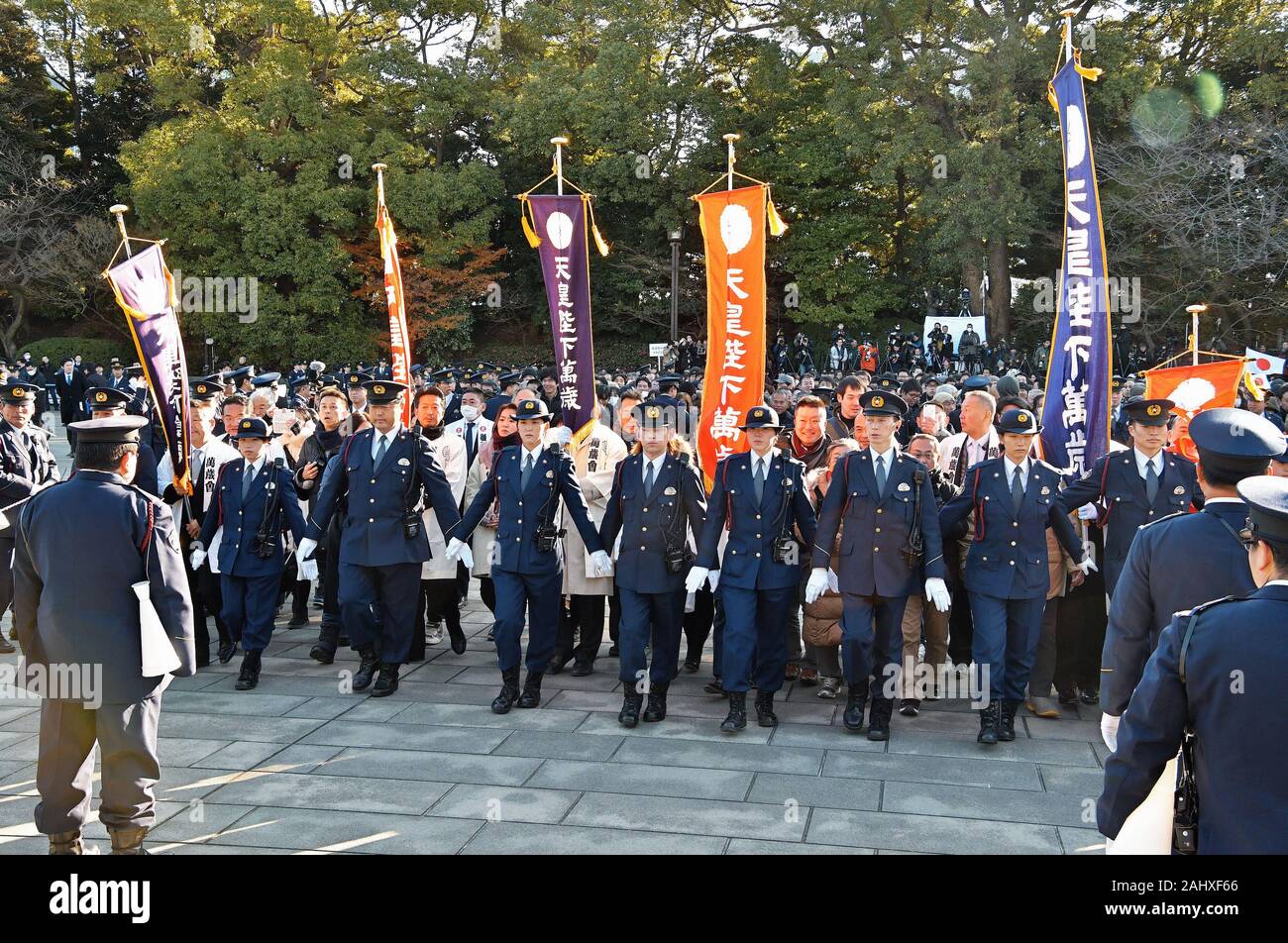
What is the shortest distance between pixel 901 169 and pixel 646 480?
84.8 feet

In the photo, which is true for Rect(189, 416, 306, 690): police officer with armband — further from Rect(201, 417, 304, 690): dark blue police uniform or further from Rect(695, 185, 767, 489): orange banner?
Rect(695, 185, 767, 489): orange banner

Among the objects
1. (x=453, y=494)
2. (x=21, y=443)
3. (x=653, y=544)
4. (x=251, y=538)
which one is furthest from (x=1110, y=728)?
(x=21, y=443)

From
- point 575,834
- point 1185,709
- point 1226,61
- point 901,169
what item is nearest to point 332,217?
point 901,169

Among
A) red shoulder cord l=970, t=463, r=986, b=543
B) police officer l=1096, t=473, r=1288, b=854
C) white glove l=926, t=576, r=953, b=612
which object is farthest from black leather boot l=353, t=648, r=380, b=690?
police officer l=1096, t=473, r=1288, b=854

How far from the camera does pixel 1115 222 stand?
27328 millimetres

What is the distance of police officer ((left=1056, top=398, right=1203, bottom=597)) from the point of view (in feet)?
21.2

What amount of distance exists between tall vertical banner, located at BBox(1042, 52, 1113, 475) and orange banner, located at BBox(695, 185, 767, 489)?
6.87 feet

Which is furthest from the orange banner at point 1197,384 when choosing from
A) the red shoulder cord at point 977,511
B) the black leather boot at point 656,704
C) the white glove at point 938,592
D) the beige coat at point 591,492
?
the black leather boot at point 656,704

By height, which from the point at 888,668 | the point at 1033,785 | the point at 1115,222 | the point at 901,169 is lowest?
the point at 1033,785

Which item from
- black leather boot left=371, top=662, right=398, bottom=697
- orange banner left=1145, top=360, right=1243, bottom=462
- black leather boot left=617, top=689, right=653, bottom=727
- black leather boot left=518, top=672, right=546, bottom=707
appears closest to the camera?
black leather boot left=617, top=689, right=653, bottom=727

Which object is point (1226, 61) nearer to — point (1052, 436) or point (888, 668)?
point (1052, 436)

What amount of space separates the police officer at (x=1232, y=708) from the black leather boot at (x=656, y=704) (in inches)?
151

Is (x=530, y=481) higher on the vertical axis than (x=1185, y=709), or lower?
higher

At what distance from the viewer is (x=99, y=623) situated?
4465mm
